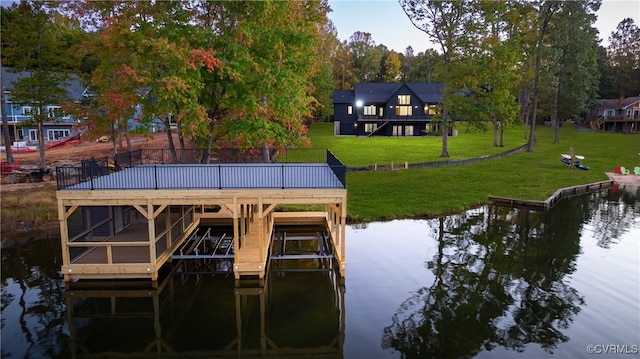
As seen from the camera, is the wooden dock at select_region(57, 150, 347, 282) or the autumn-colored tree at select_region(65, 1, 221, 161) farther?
the autumn-colored tree at select_region(65, 1, 221, 161)

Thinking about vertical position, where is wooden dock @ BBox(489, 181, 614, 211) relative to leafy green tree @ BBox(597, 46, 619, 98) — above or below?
below

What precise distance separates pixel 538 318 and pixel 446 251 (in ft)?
21.6

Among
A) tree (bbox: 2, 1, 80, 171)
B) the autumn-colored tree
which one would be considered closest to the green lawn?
the autumn-colored tree

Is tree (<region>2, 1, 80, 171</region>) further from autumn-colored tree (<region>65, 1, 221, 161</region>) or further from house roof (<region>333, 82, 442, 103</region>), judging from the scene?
house roof (<region>333, 82, 442, 103</region>)

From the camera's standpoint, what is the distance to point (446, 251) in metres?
19.9

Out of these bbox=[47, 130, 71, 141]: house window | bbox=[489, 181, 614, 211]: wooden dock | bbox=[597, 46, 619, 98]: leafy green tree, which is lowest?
bbox=[489, 181, 614, 211]: wooden dock

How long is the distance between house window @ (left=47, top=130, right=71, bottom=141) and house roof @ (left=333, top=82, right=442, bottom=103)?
1642 inches

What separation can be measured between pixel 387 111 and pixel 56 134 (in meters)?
50.8

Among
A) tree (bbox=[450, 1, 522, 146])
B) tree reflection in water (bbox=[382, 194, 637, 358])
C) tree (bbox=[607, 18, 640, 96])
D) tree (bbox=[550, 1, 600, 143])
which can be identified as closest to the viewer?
tree reflection in water (bbox=[382, 194, 637, 358])

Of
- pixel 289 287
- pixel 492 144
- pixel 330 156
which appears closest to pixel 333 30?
pixel 492 144

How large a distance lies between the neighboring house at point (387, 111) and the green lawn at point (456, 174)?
33.3 ft

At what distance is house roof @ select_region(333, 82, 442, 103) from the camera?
71688 millimetres

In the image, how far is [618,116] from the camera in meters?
78.0

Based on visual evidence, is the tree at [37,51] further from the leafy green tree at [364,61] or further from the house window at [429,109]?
the leafy green tree at [364,61]
